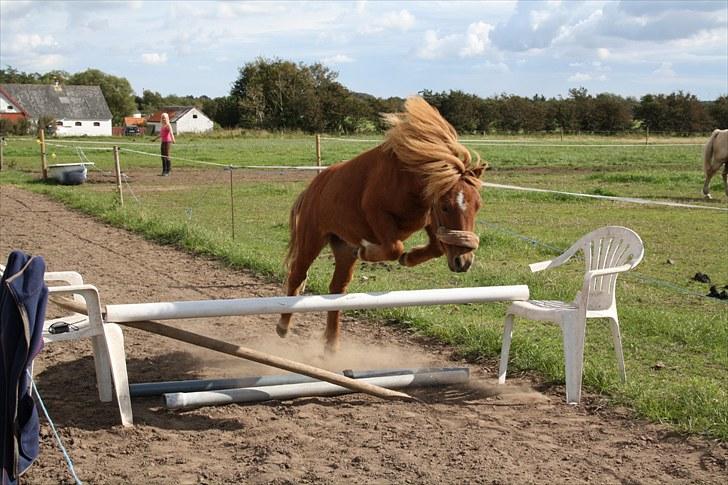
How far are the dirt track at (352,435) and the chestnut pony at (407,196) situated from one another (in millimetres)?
1055

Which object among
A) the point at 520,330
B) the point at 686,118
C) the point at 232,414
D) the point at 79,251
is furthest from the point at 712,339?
the point at 686,118

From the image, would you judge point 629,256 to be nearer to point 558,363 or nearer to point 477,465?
point 558,363

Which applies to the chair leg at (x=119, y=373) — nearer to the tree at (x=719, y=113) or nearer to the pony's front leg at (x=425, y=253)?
the pony's front leg at (x=425, y=253)

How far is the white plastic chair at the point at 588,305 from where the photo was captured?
5.26 metres

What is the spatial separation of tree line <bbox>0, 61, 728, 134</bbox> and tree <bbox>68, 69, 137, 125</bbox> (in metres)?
48.1

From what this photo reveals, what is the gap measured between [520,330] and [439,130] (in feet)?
9.53

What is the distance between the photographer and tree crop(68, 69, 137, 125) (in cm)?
10325

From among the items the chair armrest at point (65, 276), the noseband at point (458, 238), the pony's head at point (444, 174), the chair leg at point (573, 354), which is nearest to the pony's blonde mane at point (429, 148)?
the pony's head at point (444, 174)

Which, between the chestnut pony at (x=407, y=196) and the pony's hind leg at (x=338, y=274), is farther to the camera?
the pony's hind leg at (x=338, y=274)

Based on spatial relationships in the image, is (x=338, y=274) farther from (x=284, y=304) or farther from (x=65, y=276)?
(x=65, y=276)

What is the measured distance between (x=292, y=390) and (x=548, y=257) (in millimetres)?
6541

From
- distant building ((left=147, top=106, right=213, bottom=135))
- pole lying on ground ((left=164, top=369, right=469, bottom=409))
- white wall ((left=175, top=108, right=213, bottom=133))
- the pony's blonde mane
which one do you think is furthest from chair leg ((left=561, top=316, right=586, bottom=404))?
white wall ((left=175, top=108, right=213, bottom=133))

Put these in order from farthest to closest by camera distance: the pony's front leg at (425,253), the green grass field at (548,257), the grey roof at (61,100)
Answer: the grey roof at (61,100) → the green grass field at (548,257) → the pony's front leg at (425,253)

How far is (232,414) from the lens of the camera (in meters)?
5.04
